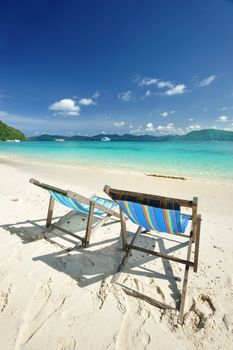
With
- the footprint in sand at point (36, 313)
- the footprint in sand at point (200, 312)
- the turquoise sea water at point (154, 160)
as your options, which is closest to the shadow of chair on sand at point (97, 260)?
the footprint in sand at point (200, 312)

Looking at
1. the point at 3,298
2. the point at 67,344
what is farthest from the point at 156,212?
the point at 3,298

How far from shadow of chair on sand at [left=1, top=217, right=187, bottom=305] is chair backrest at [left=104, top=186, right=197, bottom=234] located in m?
0.70

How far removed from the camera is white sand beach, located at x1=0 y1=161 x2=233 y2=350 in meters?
1.68

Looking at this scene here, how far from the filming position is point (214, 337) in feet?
5.70

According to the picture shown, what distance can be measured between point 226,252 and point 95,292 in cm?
249

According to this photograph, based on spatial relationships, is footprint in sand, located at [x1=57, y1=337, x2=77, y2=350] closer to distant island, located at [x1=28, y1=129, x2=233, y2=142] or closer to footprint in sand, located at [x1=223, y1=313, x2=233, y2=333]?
footprint in sand, located at [x1=223, y1=313, x2=233, y2=333]

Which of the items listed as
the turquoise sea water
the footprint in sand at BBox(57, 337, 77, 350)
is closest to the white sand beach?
the footprint in sand at BBox(57, 337, 77, 350)

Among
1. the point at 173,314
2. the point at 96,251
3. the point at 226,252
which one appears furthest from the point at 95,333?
the point at 226,252

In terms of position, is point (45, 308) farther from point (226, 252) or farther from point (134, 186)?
point (134, 186)

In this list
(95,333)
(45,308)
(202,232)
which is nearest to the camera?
(95,333)

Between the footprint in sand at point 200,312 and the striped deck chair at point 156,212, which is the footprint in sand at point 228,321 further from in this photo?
the striped deck chair at point 156,212

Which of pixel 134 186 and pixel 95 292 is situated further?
pixel 134 186

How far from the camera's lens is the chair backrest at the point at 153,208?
2033 millimetres

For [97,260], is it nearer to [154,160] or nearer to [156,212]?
[156,212]
